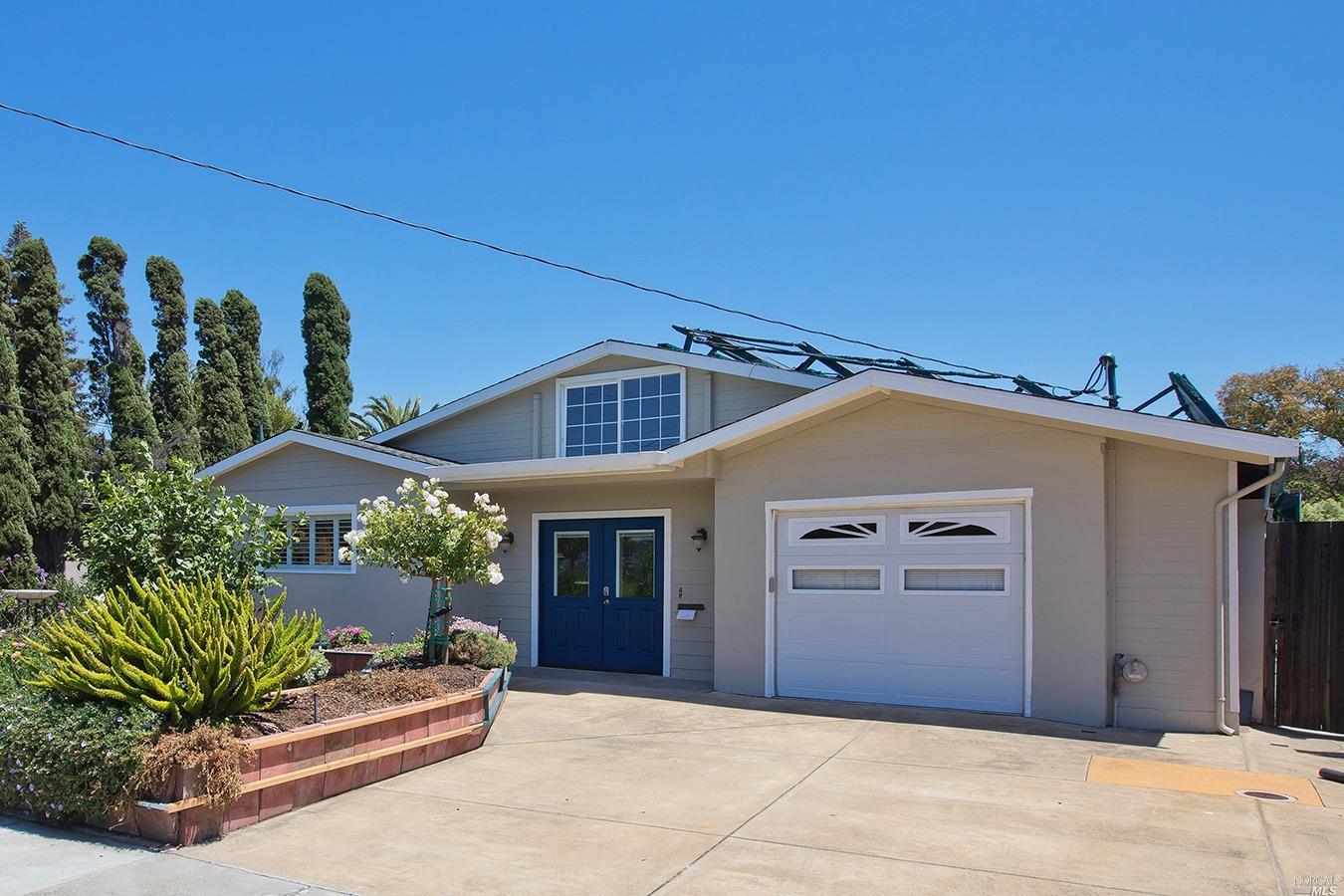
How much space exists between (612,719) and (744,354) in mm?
6250

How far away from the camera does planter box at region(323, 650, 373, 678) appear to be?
1082 cm

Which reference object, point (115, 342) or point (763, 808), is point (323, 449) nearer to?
point (763, 808)

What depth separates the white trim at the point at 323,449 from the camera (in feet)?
43.4

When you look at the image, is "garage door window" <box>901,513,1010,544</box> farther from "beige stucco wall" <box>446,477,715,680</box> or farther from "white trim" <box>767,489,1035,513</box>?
"beige stucco wall" <box>446,477,715,680</box>

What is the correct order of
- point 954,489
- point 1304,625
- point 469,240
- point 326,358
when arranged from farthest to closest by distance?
point 326,358 → point 469,240 → point 954,489 → point 1304,625

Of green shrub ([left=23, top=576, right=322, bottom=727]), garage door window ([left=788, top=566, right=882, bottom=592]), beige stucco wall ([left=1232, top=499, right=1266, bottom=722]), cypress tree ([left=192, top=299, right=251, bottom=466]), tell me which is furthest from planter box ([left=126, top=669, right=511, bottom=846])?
cypress tree ([left=192, top=299, right=251, bottom=466])

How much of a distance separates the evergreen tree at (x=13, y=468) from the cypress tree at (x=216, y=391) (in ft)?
17.6

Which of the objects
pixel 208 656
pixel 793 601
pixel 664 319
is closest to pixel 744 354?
pixel 664 319

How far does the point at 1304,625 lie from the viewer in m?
9.06

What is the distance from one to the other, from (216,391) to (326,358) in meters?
3.21

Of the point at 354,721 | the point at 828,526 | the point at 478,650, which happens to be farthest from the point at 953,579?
the point at 354,721

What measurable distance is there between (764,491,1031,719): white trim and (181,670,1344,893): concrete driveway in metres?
0.93

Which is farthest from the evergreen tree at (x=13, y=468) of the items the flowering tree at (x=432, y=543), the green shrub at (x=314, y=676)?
the green shrub at (x=314, y=676)

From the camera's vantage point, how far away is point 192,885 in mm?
4949
